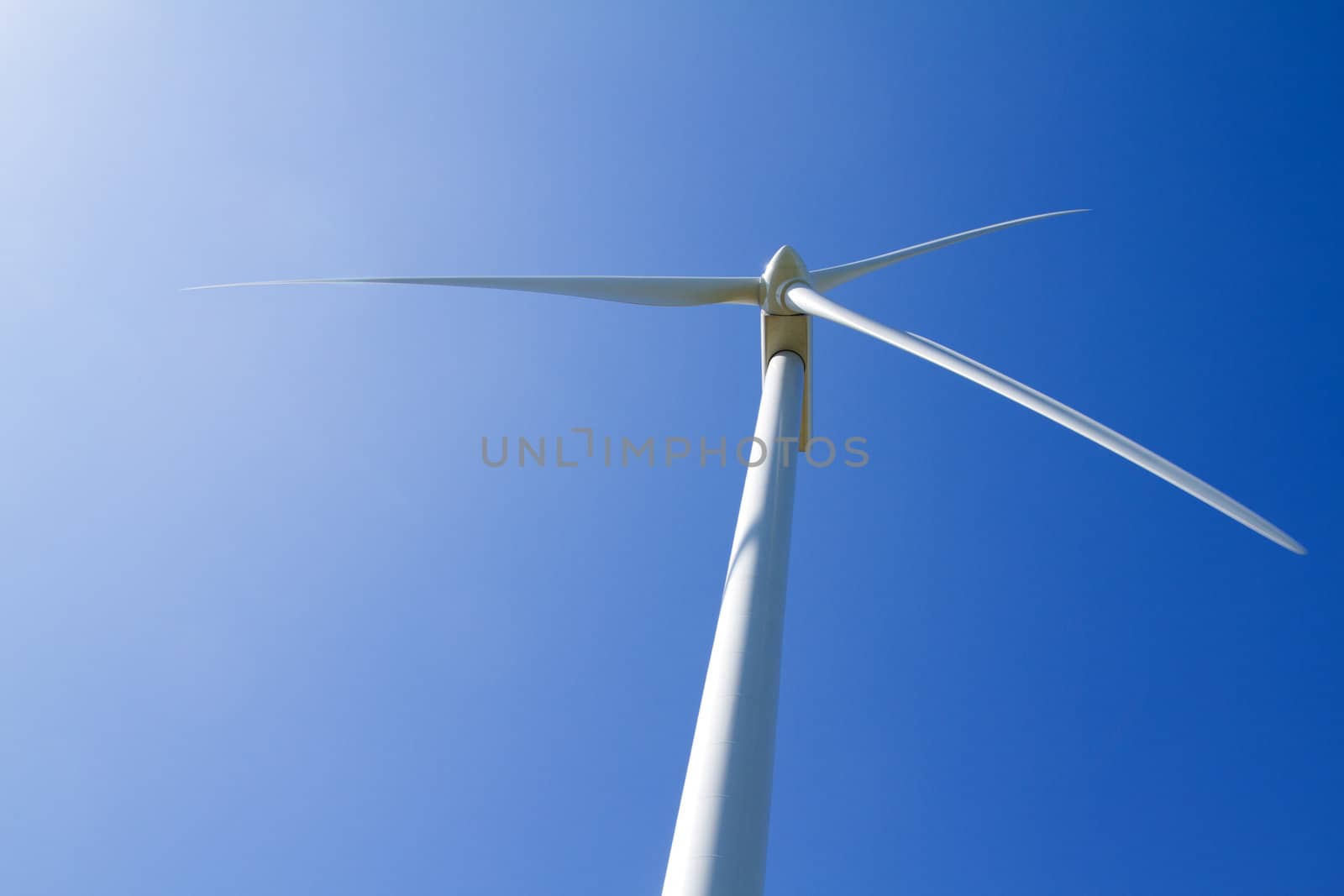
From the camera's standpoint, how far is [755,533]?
37.2 ft

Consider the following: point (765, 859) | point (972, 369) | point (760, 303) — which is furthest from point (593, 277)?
point (765, 859)

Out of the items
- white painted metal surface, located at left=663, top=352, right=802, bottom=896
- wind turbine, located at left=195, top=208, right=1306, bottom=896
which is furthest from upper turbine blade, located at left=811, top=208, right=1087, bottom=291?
white painted metal surface, located at left=663, top=352, right=802, bottom=896

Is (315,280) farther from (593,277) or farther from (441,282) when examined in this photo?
(593,277)

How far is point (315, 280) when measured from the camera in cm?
1458

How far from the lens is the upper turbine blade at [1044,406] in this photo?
8.35 meters

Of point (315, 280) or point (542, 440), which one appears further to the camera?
point (542, 440)

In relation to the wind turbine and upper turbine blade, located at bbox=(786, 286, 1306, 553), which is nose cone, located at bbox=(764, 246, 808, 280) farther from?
upper turbine blade, located at bbox=(786, 286, 1306, 553)

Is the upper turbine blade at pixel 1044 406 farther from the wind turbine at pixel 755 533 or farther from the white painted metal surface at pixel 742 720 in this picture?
the white painted metal surface at pixel 742 720

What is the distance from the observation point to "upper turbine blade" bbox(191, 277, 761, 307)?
48.7 feet

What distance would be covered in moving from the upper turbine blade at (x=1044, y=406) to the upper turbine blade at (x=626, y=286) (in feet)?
4.29

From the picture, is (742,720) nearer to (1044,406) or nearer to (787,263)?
(1044,406)

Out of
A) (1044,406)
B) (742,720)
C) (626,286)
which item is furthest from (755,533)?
(626,286)

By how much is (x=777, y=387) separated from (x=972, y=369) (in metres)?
4.29

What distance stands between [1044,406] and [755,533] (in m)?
3.70
